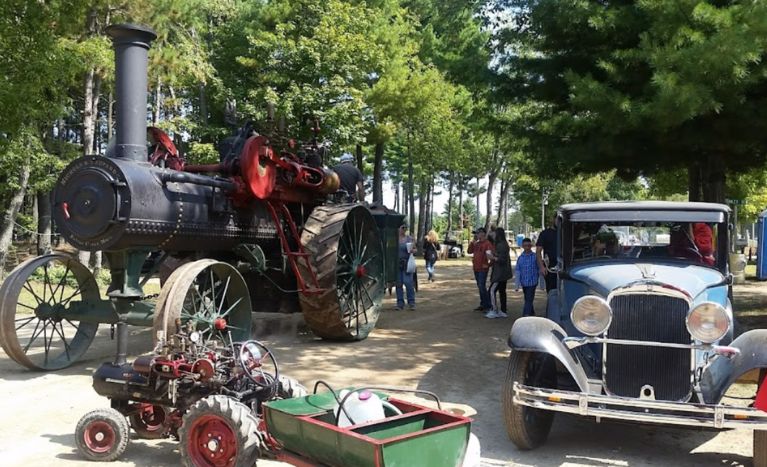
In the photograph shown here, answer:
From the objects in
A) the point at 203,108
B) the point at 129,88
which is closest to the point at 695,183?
the point at 129,88

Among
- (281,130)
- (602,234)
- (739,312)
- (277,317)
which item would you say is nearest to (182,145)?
(277,317)

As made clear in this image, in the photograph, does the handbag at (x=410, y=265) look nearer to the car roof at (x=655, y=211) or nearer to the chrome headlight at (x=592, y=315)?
the car roof at (x=655, y=211)

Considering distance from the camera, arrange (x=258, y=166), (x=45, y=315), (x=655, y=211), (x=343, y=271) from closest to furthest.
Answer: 1. (x=655, y=211)
2. (x=45, y=315)
3. (x=258, y=166)
4. (x=343, y=271)

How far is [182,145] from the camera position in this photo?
22.9 m

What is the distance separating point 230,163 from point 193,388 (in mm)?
3955

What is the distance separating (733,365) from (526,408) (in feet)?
4.71

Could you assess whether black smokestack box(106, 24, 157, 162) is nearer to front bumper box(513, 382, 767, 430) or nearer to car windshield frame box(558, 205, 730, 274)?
car windshield frame box(558, 205, 730, 274)

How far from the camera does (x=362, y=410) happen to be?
4008mm

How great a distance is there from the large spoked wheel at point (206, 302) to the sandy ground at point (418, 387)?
77cm

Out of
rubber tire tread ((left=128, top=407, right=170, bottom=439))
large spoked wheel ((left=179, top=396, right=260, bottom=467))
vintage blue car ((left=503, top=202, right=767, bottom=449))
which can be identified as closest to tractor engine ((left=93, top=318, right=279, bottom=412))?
rubber tire tread ((left=128, top=407, right=170, bottom=439))

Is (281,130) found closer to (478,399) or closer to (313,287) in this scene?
(313,287)

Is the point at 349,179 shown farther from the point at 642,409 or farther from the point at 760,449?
the point at 760,449

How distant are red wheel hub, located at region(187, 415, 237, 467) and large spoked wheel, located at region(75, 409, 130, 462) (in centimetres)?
67

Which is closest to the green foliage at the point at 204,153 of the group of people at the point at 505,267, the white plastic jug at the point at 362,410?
the group of people at the point at 505,267
